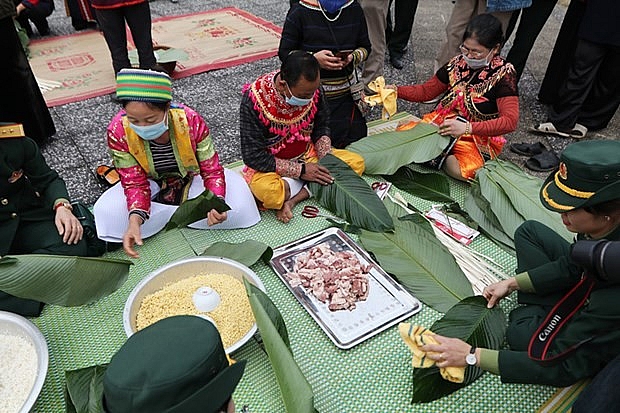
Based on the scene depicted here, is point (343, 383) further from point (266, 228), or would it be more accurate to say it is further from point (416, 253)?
point (266, 228)

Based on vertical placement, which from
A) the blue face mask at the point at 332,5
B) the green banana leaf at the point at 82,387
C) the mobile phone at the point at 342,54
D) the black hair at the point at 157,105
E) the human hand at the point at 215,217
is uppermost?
the blue face mask at the point at 332,5

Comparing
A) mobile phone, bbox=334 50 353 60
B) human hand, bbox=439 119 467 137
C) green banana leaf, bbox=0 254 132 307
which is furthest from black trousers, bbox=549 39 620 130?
green banana leaf, bbox=0 254 132 307

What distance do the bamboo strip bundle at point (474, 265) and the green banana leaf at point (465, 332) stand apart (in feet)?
0.65

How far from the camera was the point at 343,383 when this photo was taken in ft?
5.83

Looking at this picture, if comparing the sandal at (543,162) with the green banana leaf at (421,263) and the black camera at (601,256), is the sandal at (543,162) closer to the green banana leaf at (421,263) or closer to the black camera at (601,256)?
the green banana leaf at (421,263)

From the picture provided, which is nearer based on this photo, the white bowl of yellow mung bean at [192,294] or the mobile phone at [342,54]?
the white bowl of yellow mung bean at [192,294]

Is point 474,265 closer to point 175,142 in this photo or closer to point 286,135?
point 286,135

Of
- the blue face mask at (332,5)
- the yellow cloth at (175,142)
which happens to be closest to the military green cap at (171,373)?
the yellow cloth at (175,142)

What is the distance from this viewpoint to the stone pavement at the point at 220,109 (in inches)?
127

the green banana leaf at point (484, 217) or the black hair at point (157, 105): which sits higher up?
the black hair at point (157, 105)

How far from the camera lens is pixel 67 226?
2.13m

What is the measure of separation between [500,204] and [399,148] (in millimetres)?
702

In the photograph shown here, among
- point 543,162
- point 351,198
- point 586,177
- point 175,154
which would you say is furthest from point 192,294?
point 543,162

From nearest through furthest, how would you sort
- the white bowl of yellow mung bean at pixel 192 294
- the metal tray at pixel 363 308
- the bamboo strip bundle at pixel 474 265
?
the white bowl of yellow mung bean at pixel 192 294
the metal tray at pixel 363 308
the bamboo strip bundle at pixel 474 265
